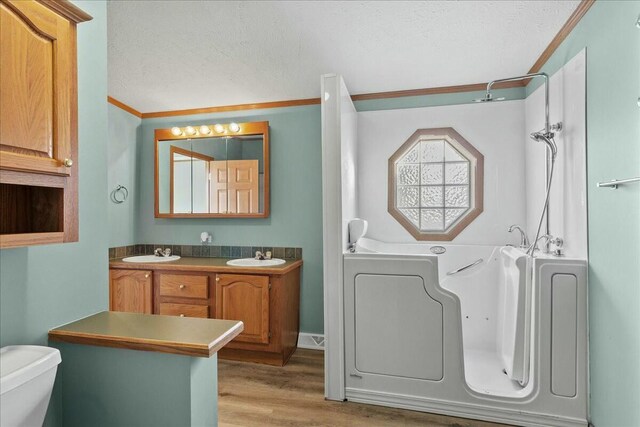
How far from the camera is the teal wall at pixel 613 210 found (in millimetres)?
1547

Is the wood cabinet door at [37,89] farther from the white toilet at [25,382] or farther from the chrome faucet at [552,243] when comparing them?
the chrome faucet at [552,243]

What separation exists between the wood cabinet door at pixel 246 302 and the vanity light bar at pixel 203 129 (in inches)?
57.9

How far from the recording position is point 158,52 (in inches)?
94.9

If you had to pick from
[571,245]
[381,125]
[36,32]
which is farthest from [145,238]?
[571,245]

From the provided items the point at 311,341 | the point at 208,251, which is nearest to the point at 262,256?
the point at 208,251

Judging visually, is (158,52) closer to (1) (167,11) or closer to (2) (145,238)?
(1) (167,11)

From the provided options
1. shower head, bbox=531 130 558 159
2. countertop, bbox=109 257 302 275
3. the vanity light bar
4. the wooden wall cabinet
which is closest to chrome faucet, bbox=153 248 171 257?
countertop, bbox=109 257 302 275

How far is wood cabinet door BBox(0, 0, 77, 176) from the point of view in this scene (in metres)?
0.90

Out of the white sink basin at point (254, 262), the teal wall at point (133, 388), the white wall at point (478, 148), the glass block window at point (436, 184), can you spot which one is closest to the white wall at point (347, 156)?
the white wall at point (478, 148)

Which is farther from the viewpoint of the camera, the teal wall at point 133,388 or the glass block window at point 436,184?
the glass block window at point 436,184

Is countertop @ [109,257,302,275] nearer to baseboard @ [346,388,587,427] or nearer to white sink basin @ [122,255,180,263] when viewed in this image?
white sink basin @ [122,255,180,263]

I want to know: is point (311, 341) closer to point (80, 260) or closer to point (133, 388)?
point (133, 388)

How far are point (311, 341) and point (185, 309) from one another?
3.94ft

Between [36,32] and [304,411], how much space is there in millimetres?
2258
